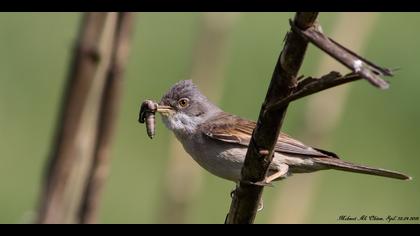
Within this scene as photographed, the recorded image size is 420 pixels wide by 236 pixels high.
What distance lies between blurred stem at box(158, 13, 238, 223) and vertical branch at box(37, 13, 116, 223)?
1123 millimetres

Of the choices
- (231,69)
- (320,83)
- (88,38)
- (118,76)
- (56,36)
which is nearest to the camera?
(320,83)

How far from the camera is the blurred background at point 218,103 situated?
7.17 meters

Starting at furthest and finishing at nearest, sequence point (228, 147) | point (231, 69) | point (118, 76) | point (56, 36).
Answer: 1. point (56, 36)
2. point (231, 69)
3. point (228, 147)
4. point (118, 76)

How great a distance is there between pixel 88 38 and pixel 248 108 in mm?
4578

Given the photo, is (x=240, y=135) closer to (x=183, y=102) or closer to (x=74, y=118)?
(x=183, y=102)

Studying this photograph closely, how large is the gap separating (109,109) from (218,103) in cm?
318

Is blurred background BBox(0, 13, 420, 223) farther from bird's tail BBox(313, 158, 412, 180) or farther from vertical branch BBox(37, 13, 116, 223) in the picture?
vertical branch BBox(37, 13, 116, 223)

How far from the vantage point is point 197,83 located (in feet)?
14.9

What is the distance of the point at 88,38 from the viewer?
131 inches

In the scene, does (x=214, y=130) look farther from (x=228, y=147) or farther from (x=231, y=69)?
(x=231, y=69)

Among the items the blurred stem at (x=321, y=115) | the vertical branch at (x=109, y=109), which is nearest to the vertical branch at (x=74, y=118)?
the vertical branch at (x=109, y=109)

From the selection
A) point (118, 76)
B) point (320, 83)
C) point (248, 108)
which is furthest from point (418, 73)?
point (320, 83)

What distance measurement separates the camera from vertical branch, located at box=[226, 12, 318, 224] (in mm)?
2223

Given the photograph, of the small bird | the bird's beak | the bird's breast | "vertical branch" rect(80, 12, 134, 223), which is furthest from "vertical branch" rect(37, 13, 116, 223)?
the bird's beak
